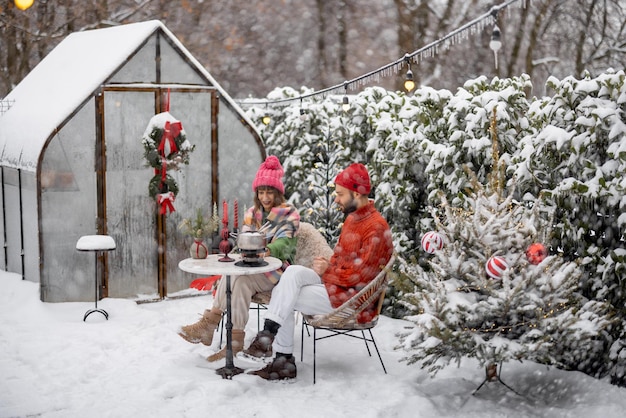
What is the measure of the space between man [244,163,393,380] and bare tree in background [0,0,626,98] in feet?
40.1

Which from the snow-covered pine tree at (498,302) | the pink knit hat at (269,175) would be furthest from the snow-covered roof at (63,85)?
the snow-covered pine tree at (498,302)

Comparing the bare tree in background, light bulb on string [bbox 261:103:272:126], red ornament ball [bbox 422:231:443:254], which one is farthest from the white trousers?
the bare tree in background

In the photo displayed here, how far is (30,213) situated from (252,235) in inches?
169

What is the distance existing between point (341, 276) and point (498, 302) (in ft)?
4.51

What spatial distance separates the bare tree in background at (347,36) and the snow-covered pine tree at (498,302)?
517 inches

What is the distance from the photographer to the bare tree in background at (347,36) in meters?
18.9

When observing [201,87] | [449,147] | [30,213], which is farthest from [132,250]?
[449,147]

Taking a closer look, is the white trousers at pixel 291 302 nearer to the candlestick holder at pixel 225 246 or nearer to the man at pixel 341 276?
the man at pixel 341 276

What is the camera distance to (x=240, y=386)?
229 inches

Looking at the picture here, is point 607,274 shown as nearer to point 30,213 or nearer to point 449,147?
point 449,147

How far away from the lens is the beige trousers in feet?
21.1

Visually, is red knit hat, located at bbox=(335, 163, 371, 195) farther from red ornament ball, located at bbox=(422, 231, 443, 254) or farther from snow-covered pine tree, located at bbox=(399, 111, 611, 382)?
snow-covered pine tree, located at bbox=(399, 111, 611, 382)

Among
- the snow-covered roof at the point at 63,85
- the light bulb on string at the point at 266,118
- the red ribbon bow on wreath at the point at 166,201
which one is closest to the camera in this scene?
the snow-covered roof at the point at 63,85

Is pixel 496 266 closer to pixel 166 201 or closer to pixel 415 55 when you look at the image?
pixel 415 55
